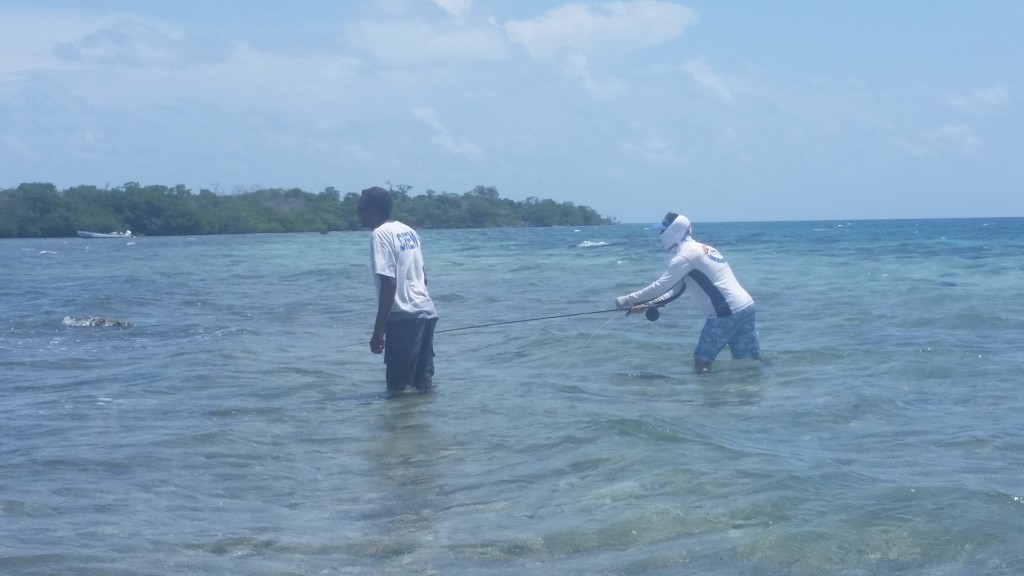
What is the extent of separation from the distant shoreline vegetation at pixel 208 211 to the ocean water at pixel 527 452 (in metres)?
69.1

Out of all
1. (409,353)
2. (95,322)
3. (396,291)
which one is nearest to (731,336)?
(409,353)

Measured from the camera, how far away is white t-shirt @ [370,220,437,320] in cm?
705

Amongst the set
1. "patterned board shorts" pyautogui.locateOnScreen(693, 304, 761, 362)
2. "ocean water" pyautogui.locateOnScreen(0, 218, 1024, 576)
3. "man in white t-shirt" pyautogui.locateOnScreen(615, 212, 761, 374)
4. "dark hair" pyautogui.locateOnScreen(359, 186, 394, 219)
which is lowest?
"ocean water" pyautogui.locateOnScreen(0, 218, 1024, 576)

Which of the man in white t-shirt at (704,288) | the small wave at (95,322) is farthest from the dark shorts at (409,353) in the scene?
the small wave at (95,322)

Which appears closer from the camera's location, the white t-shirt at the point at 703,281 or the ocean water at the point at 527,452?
the ocean water at the point at 527,452

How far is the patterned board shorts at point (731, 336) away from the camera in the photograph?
335 inches

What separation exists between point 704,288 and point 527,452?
2.75m

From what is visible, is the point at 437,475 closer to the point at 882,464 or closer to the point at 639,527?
the point at 639,527

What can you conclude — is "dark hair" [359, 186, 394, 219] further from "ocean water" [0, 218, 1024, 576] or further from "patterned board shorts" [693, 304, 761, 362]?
"patterned board shorts" [693, 304, 761, 362]

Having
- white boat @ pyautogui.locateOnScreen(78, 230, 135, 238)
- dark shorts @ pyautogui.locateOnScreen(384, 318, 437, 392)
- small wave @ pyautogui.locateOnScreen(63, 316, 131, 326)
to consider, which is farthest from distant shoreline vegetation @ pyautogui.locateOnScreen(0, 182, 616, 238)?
dark shorts @ pyautogui.locateOnScreen(384, 318, 437, 392)

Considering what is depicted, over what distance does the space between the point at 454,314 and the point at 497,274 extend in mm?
10318

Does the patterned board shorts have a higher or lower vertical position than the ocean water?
higher

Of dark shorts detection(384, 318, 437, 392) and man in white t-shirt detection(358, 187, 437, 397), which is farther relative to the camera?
dark shorts detection(384, 318, 437, 392)

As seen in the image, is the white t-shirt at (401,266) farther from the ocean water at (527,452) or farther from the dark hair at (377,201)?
the ocean water at (527,452)
